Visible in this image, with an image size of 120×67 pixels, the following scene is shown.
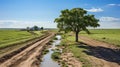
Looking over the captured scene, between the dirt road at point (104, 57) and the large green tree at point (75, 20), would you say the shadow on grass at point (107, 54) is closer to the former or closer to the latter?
the dirt road at point (104, 57)

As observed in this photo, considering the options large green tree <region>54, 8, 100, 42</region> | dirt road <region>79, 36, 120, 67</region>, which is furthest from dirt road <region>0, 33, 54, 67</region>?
large green tree <region>54, 8, 100, 42</region>

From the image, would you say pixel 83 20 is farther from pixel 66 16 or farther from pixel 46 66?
pixel 46 66

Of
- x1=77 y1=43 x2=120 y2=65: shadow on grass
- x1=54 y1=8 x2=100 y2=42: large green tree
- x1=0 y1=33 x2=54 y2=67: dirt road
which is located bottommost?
x1=77 y1=43 x2=120 y2=65: shadow on grass

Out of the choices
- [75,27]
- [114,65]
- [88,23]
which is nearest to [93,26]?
[88,23]

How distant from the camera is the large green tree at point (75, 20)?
1929 inches

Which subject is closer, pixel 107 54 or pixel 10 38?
pixel 107 54

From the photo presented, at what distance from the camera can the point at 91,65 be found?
21.1 m

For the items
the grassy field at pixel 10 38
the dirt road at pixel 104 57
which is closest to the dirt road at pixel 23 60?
the dirt road at pixel 104 57

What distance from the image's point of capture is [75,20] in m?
49.4

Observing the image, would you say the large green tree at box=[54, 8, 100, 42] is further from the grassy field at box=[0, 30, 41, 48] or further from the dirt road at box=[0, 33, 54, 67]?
the dirt road at box=[0, 33, 54, 67]

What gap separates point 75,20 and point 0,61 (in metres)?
28.9

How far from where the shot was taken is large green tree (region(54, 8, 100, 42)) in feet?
161

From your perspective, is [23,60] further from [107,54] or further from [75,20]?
[75,20]

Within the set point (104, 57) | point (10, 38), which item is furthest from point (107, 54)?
point (10, 38)
